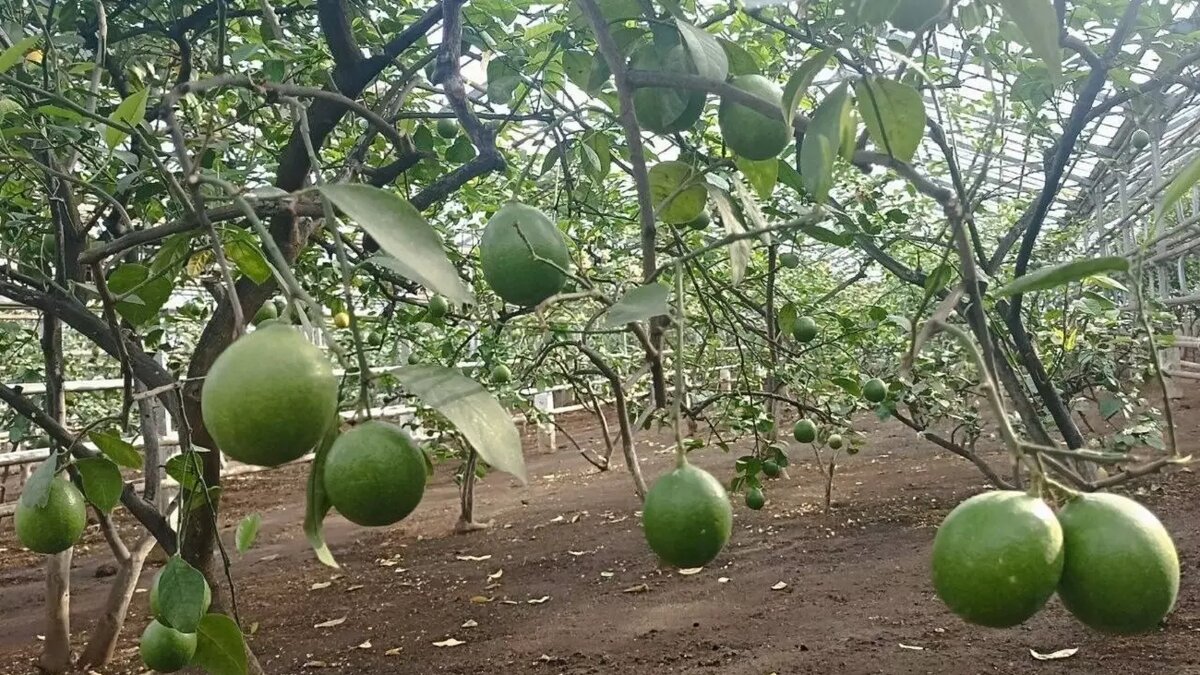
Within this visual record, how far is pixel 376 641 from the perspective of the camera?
175 inches

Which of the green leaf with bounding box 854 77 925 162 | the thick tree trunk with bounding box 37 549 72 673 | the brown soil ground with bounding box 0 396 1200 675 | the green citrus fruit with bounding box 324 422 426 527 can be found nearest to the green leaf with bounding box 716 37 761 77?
the green leaf with bounding box 854 77 925 162

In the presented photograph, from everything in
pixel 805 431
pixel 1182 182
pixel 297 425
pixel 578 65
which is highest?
pixel 578 65

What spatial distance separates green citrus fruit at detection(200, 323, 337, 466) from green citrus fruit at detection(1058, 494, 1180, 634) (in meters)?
0.55

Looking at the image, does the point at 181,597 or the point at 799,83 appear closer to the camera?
the point at 799,83

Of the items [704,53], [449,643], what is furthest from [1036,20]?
[449,643]

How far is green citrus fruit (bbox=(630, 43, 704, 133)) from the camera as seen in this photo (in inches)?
40.8

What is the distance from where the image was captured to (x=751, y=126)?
99 cm

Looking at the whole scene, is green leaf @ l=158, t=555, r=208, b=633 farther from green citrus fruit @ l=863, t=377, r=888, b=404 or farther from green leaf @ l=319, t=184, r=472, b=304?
green citrus fruit @ l=863, t=377, r=888, b=404

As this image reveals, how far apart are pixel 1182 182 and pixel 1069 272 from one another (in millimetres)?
116

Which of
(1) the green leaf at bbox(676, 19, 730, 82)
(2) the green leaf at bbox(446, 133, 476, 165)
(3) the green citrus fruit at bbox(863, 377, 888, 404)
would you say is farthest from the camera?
(3) the green citrus fruit at bbox(863, 377, 888, 404)

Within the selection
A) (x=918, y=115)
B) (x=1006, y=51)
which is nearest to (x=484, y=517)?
(x=1006, y=51)

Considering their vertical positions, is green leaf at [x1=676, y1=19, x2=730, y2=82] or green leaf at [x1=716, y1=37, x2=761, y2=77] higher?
green leaf at [x1=716, y1=37, x2=761, y2=77]

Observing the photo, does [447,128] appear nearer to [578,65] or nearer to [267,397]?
[578,65]

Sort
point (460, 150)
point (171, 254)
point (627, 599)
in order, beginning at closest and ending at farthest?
1. point (171, 254)
2. point (460, 150)
3. point (627, 599)
